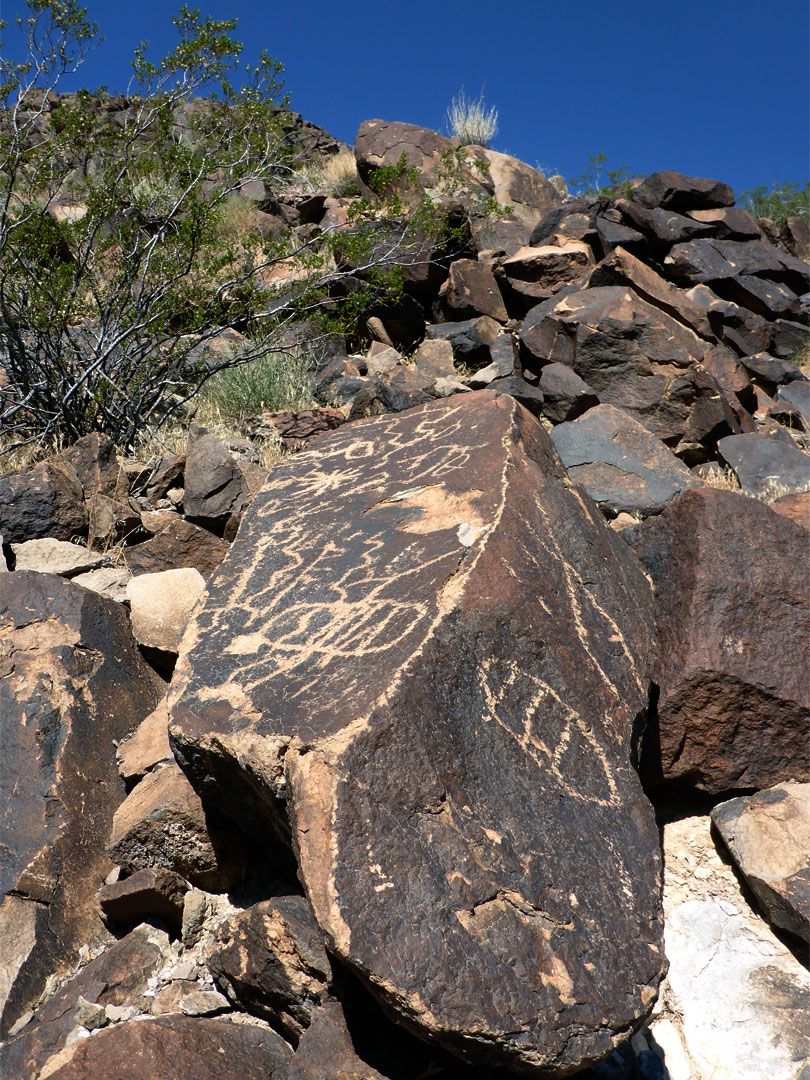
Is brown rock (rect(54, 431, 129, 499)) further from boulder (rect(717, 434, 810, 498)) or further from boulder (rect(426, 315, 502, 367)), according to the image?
boulder (rect(717, 434, 810, 498))

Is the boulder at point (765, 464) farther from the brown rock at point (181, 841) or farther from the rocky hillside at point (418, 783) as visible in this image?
the brown rock at point (181, 841)

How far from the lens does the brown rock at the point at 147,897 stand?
225 centimetres

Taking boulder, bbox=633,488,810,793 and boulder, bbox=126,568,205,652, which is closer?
boulder, bbox=633,488,810,793

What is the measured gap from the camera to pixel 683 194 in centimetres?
890

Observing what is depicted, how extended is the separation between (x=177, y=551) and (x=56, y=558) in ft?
1.82

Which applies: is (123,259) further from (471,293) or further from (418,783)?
(418,783)

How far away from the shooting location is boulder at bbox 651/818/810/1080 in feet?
6.39

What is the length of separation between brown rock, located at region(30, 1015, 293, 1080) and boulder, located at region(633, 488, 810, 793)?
1.41m

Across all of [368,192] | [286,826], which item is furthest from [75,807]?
[368,192]

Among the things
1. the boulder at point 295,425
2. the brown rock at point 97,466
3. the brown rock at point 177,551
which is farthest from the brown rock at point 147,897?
the boulder at point 295,425

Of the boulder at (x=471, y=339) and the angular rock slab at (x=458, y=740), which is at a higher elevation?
the boulder at (x=471, y=339)

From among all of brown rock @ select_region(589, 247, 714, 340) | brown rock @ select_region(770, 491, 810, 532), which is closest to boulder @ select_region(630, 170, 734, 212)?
brown rock @ select_region(589, 247, 714, 340)

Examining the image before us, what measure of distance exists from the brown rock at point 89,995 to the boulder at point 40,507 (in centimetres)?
235

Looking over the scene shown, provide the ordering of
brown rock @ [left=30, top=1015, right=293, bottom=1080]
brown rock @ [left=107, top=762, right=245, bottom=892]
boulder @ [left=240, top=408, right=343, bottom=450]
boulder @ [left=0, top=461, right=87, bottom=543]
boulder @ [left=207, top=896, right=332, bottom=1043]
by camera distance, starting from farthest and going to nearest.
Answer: boulder @ [left=240, top=408, right=343, bottom=450], boulder @ [left=0, top=461, right=87, bottom=543], brown rock @ [left=107, top=762, right=245, bottom=892], boulder @ [left=207, top=896, right=332, bottom=1043], brown rock @ [left=30, top=1015, right=293, bottom=1080]
